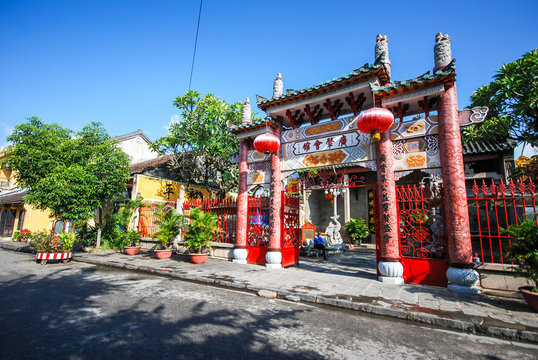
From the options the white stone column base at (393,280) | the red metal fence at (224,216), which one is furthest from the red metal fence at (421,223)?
the red metal fence at (224,216)

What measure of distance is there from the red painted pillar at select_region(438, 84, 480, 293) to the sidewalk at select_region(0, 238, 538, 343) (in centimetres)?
41

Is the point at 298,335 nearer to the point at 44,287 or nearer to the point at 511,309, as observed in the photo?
the point at 511,309

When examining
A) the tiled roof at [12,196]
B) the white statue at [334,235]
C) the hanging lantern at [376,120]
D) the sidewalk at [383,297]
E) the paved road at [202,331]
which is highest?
the hanging lantern at [376,120]

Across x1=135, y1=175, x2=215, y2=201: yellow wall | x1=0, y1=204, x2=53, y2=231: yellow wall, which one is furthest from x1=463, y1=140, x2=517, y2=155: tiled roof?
x1=0, y1=204, x2=53, y2=231: yellow wall

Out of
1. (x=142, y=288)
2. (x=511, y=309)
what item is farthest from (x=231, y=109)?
(x=511, y=309)

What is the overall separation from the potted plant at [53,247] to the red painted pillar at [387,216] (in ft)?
37.0

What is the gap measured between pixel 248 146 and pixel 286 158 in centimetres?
202

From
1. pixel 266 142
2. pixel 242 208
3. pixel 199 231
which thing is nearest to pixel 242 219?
pixel 242 208

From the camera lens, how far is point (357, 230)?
18.2m

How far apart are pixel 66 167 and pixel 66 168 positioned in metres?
1.21

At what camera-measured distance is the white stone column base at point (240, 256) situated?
9.91m

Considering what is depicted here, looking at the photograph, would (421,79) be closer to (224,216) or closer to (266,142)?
(266,142)

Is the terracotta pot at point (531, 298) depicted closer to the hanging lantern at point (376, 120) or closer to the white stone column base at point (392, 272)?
the white stone column base at point (392, 272)

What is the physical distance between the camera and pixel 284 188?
9570 mm
